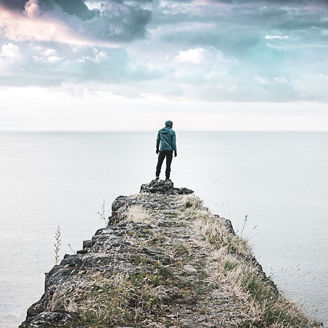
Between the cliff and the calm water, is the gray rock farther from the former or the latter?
the cliff

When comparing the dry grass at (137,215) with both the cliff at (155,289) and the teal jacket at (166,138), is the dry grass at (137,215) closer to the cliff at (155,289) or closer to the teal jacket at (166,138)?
the cliff at (155,289)

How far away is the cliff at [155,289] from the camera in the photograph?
19.5ft

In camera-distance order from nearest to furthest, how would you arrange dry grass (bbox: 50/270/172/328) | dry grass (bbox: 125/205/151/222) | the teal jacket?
dry grass (bbox: 50/270/172/328), dry grass (bbox: 125/205/151/222), the teal jacket

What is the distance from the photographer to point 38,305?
6617mm

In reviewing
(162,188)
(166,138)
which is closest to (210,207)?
(166,138)

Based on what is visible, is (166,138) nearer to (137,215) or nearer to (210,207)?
(137,215)

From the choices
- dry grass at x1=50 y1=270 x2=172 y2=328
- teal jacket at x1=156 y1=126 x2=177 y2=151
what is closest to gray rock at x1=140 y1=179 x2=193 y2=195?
teal jacket at x1=156 y1=126 x2=177 y2=151

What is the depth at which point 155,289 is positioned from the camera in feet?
22.5

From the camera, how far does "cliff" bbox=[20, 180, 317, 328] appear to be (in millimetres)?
5938

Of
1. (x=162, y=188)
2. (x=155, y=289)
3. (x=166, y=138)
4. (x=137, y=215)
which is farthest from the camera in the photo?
(x=166, y=138)

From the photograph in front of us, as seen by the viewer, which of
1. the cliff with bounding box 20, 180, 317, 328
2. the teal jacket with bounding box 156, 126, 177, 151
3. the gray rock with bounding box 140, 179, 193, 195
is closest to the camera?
the cliff with bounding box 20, 180, 317, 328

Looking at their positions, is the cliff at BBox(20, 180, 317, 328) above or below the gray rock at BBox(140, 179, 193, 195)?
below

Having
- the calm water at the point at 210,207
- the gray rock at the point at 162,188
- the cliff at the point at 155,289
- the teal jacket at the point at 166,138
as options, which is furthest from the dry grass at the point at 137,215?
the teal jacket at the point at 166,138

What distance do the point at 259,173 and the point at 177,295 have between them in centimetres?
11612
